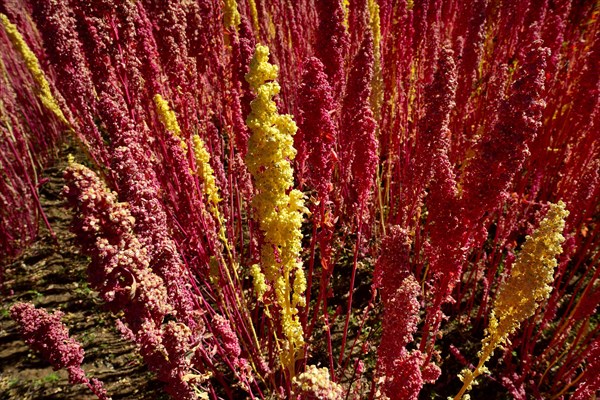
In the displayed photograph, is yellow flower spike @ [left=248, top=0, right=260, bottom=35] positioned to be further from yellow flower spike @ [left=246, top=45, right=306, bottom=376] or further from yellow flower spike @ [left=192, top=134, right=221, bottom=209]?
yellow flower spike @ [left=246, top=45, right=306, bottom=376]

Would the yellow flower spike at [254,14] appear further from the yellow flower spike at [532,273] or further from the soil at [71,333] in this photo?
the yellow flower spike at [532,273]

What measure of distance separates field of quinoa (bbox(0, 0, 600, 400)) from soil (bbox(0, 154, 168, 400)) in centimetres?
2

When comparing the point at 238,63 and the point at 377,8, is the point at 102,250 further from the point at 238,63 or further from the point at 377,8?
the point at 377,8

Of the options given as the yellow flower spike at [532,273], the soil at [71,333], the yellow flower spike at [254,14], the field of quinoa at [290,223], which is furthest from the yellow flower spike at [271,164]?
the yellow flower spike at [254,14]

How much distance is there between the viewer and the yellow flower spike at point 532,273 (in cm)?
115

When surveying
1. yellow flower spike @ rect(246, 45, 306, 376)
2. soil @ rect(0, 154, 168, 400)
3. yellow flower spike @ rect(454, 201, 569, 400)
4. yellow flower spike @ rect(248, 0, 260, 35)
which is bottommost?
soil @ rect(0, 154, 168, 400)

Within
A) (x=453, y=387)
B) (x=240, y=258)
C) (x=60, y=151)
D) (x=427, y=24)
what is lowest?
(x=453, y=387)

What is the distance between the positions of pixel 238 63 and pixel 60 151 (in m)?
4.58

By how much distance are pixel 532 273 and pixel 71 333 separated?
11.0 ft

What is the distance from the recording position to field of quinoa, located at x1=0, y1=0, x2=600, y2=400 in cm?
116

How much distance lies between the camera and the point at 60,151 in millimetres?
5461

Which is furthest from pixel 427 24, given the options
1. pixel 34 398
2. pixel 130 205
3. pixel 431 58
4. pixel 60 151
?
pixel 60 151

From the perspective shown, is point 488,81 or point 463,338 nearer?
point 463,338

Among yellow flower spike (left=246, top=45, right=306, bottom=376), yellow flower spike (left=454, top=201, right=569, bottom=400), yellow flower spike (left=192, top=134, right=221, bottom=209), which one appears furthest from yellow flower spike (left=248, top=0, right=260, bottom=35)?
yellow flower spike (left=454, top=201, right=569, bottom=400)
